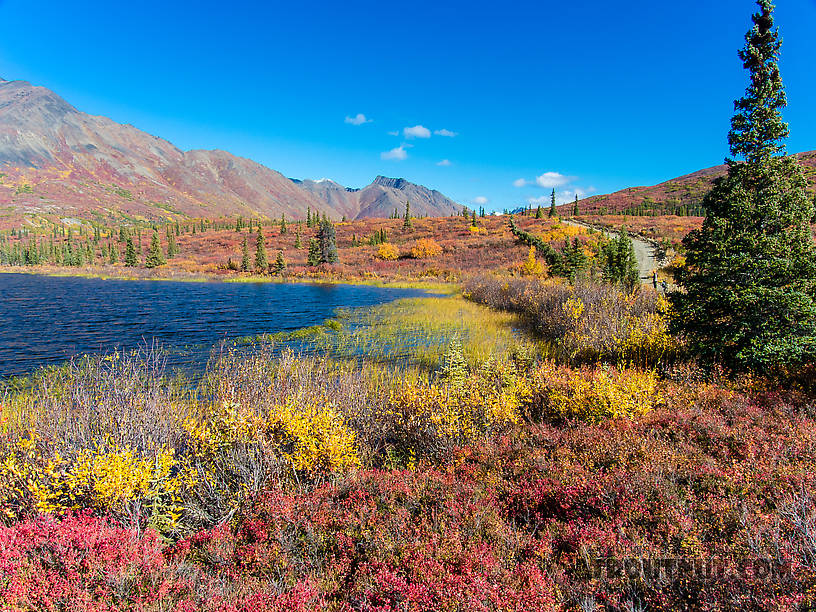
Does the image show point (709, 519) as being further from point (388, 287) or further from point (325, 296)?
point (388, 287)

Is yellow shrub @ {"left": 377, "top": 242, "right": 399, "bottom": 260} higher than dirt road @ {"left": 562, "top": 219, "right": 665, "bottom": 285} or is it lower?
higher

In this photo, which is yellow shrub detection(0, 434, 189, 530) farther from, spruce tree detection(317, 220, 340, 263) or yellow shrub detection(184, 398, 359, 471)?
spruce tree detection(317, 220, 340, 263)

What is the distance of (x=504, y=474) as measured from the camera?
6062 millimetres

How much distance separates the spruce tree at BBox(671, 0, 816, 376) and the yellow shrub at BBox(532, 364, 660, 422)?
125 inches

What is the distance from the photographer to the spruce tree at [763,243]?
9367 millimetres

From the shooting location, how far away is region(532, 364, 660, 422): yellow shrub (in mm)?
7750

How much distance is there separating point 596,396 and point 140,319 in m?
28.9

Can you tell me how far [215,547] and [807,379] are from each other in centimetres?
1203

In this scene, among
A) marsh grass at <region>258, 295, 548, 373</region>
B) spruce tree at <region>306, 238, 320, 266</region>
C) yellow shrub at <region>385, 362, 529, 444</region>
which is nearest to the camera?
yellow shrub at <region>385, 362, 529, 444</region>

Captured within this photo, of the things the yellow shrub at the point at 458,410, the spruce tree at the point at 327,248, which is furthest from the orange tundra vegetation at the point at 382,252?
the yellow shrub at the point at 458,410

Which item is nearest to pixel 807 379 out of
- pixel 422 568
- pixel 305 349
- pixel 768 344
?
pixel 768 344

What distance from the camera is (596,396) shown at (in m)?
7.91

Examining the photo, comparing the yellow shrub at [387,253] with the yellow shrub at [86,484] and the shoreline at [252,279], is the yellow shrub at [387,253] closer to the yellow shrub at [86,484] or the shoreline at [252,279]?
the shoreline at [252,279]

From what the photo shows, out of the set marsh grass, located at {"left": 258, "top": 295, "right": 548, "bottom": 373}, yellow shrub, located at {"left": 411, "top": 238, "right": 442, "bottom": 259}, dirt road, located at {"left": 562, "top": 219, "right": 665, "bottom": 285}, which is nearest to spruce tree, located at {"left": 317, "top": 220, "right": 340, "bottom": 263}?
yellow shrub, located at {"left": 411, "top": 238, "right": 442, "bottom": 259}
